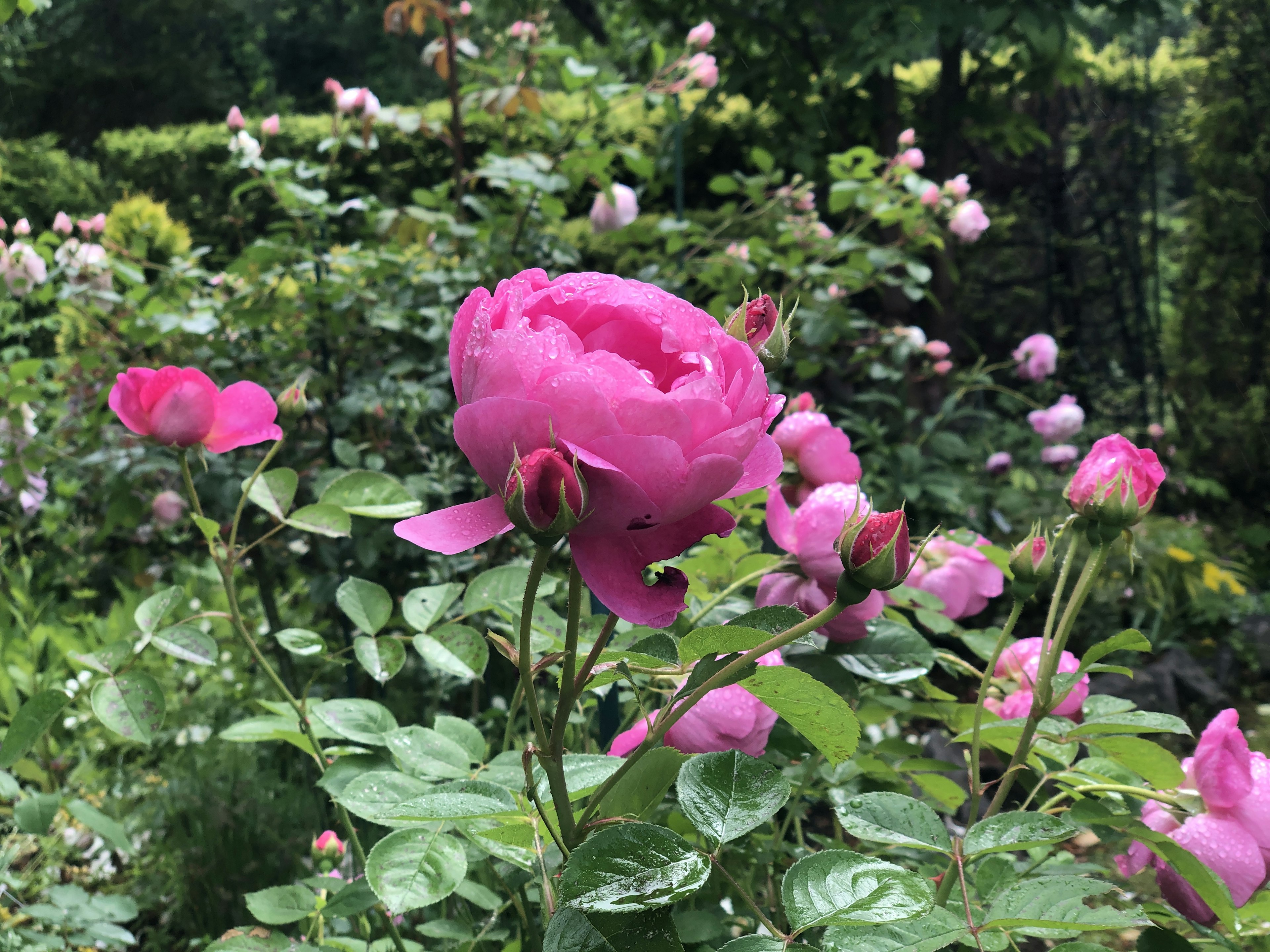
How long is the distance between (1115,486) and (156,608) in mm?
681

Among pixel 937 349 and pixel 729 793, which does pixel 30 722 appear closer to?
pixel 729 793

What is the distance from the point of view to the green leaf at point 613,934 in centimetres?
34

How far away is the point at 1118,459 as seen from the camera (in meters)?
0.52

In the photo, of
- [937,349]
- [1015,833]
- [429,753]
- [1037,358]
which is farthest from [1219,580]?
[429,753]

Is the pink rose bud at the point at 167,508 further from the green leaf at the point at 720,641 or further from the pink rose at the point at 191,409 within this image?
the green leaf at the point at 720,641

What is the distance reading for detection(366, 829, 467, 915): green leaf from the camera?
0.44m

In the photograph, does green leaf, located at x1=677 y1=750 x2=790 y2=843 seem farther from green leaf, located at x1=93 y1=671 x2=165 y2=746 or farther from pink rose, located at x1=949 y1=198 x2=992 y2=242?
pink rose, located at x1=949 y1=198 x2=992 y2=242

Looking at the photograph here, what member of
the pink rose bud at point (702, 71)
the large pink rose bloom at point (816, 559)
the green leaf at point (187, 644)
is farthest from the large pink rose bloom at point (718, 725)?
the pink rose bud at point (702, 71)

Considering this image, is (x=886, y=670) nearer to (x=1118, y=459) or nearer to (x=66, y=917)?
(x=1118, y=459)

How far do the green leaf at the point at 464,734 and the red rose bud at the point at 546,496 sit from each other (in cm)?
33

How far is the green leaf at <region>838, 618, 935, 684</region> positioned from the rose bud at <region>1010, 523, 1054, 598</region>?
2.8 inches

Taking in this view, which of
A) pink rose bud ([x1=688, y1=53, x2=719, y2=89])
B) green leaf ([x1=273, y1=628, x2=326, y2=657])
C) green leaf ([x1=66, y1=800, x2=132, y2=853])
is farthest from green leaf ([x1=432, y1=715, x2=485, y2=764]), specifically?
pink rose bud ([x1=688, y1=53, x2=719, y2=89])

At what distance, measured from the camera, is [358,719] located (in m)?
0.62

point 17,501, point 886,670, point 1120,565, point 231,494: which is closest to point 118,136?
point 17,501
